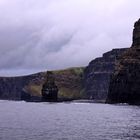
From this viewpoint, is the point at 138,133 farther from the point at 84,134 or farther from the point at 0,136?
the point at 0,136

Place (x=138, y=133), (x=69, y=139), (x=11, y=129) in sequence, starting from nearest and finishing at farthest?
(x=69, y=139) → (x=138, y=133) → (x=11, y=129)

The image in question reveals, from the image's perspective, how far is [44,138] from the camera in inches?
2623

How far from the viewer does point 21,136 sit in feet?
225

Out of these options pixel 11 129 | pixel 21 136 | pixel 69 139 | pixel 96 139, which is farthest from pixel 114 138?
pixel 11 129

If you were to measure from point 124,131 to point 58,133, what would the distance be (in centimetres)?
1154

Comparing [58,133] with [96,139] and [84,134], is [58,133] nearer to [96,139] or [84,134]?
[84,134]

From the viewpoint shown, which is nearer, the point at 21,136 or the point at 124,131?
the point at 21,136

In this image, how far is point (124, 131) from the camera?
255ft

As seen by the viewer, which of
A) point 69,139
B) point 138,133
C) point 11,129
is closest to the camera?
point 69,139

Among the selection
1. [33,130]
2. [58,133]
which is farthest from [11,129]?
[58,133]

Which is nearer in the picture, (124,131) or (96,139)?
(96,139)

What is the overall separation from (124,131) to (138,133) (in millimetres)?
4174

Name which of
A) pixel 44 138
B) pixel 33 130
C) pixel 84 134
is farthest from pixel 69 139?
pixel 33 130

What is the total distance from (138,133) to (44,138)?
1653 cm
